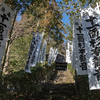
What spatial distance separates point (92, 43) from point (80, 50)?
4.64 feet

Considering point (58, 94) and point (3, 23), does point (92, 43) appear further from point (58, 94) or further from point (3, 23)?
point (58, 94)

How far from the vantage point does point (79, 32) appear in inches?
212

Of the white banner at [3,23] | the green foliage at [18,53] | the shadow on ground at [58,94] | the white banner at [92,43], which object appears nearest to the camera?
the white banner at [92,43]

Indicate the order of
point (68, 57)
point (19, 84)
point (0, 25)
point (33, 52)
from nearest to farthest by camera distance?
point (0, 25) → point (19, 84) → point (33, 52) → point (68, 57)

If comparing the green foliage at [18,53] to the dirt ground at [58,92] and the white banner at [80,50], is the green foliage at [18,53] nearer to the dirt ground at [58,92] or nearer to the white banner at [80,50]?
the dirt ground at [58,92]

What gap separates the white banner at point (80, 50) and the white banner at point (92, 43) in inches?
47.8

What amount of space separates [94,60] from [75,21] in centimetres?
263

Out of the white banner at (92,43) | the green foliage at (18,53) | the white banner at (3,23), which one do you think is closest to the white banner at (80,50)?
the white banner at (92,43)

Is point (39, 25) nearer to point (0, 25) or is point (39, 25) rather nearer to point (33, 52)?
point (33, 52)

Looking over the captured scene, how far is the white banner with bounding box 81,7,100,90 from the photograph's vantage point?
3.37m

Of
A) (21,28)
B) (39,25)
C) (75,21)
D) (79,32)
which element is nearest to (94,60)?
(79,32)

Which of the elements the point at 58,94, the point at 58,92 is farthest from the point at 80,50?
the point at 58,92

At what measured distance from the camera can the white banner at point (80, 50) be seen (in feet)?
15.5

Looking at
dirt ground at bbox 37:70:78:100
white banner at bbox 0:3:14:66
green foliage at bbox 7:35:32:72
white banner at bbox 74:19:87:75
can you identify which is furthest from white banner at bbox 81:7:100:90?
green foliage at bbox 7:35:32:72
